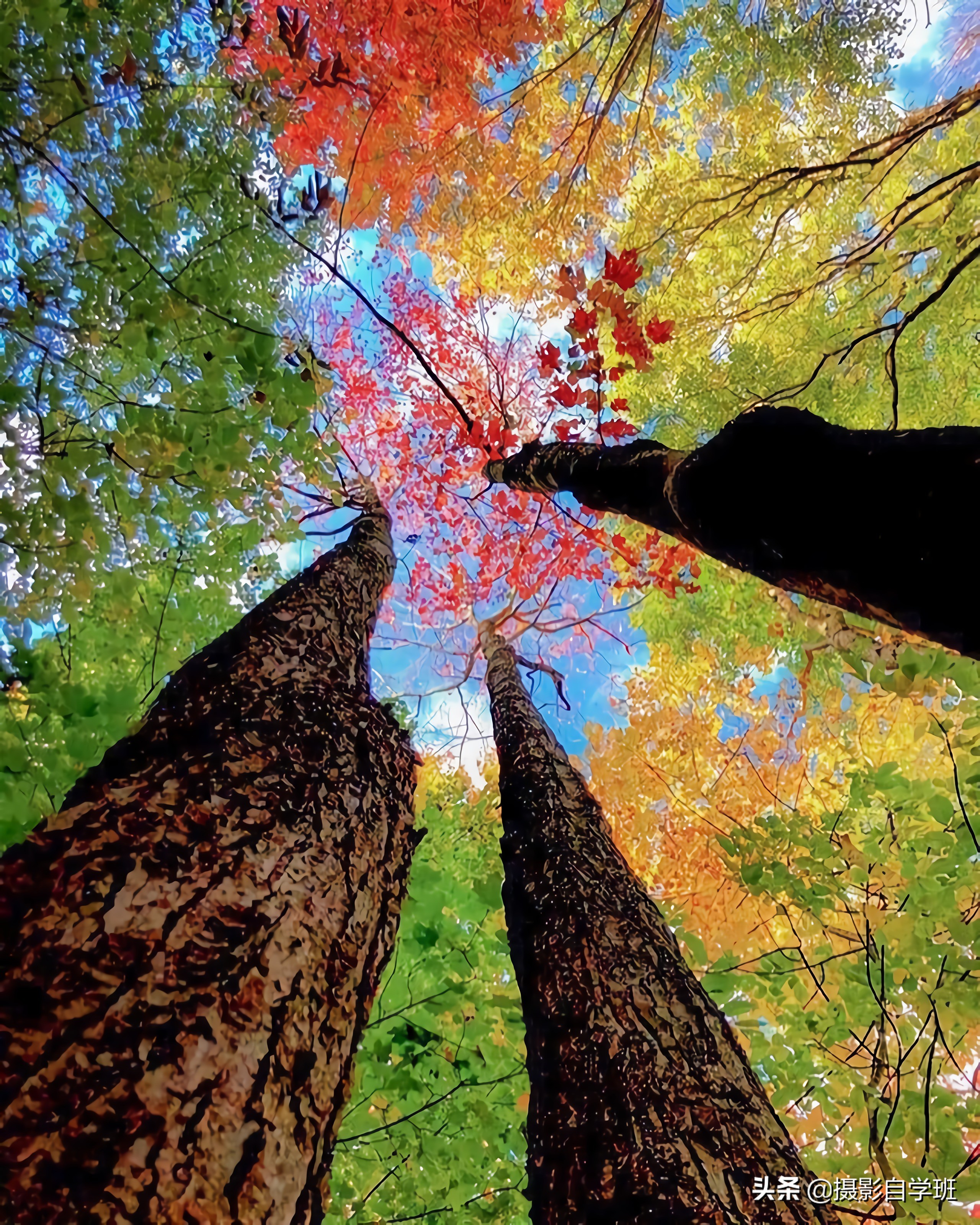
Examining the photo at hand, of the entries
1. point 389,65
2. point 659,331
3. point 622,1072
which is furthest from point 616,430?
point 622,1072

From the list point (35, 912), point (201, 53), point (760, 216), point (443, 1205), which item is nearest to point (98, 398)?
point (201, 53)

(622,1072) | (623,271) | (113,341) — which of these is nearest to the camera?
(622,1072)

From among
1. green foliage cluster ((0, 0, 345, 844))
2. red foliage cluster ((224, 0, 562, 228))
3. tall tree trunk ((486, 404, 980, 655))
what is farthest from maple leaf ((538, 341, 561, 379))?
tall tree trunk ((486, 404, 980, 655))

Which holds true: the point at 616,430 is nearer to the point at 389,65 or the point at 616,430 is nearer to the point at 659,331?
the point at 659,331

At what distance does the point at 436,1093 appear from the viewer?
4.00 metres

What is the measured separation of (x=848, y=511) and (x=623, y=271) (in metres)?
5.30

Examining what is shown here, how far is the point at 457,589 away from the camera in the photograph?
11.5 metres

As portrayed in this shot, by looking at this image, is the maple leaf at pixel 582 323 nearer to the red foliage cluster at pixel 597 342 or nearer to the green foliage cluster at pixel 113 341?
the red foliage cluster at pixel 597 342

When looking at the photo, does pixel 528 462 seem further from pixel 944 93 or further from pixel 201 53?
pixel 944 93

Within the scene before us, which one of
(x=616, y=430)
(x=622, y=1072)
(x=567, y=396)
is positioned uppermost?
(x=616, y=430)

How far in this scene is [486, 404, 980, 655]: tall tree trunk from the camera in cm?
136

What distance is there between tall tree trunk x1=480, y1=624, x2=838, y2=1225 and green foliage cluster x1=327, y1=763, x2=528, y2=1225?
0.88 metres

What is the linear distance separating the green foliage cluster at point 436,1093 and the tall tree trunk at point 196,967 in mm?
2072

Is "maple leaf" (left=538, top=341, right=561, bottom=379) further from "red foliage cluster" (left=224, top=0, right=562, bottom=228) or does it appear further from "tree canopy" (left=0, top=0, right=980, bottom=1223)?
"red foliage cluster" (left=224, top=0, right=562, bottom=228)
